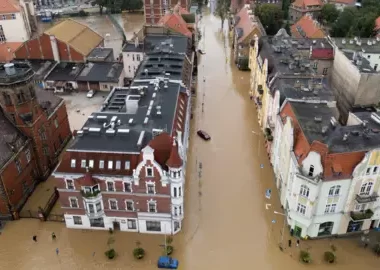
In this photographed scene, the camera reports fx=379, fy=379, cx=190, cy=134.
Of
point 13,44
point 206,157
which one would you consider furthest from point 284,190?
point 13,44

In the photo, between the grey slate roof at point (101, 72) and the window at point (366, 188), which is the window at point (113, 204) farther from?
the grey slate roof at point (101, 72)

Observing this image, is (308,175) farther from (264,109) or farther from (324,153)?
(264,109)

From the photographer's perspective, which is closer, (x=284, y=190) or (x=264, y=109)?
(x=284, y=190)

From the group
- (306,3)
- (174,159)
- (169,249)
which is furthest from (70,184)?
(306,3)

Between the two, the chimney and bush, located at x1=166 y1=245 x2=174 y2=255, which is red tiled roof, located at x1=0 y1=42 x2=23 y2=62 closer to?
the chimney

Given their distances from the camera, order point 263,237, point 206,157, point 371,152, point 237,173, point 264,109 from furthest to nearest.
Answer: point 264,109, point 206,157, point 237,173, point 263,237, point 371,152

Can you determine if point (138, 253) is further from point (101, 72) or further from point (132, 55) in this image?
point (101, 72)
